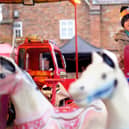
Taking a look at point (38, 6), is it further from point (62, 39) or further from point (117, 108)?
point (117, 108)

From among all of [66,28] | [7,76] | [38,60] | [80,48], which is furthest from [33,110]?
[66,28]

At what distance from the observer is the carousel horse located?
205 cm

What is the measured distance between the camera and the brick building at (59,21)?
1325 centimetres

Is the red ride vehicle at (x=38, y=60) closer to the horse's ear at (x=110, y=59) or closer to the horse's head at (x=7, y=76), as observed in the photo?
the horse's head at (x=7, y=76)

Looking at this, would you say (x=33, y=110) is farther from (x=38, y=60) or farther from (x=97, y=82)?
(x=38, y=60)

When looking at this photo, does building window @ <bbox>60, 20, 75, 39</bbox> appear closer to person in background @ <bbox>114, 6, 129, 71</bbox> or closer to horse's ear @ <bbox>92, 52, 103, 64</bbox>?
person in background @ <bbox>114, 6, 129, 71</bbox>

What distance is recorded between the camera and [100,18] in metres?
13.4

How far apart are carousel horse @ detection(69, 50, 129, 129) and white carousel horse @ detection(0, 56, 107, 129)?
1.27 ft

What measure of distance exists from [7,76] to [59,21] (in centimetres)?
1126

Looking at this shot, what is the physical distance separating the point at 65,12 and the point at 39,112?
11092mm

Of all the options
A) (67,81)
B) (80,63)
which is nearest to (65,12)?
(80,63)

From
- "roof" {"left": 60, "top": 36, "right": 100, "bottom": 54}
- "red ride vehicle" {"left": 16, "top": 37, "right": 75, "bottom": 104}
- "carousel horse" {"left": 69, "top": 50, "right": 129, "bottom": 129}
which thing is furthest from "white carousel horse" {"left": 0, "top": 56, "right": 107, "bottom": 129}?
"roof" {"left": 60, "top": 36, "right": 100, "bottom": 54}

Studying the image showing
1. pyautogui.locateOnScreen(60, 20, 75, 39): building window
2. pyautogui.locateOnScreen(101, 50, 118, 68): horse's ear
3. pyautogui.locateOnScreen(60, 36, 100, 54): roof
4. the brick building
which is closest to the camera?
pyautogui.locateOnScreen(101, 50, 118, 68): horse's ear

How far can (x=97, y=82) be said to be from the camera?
6.82ft
